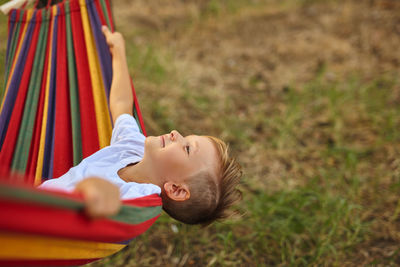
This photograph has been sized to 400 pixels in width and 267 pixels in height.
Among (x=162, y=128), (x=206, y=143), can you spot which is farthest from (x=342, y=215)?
(x=162, y=128)

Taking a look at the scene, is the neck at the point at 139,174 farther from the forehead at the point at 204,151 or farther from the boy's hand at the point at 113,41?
the boy's hand at the point at 113,41

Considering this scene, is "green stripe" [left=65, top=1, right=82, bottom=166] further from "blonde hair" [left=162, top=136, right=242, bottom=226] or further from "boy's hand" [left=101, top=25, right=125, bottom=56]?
"blonde hair" [left=162, top=136, right=242, bottom=226]

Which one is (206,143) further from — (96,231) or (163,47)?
(163,47)

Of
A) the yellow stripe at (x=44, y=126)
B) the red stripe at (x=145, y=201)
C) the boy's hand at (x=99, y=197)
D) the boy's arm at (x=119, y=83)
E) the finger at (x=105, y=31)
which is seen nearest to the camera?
the boy's hand at (x=99, y=197)

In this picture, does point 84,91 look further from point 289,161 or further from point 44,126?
point 289,161

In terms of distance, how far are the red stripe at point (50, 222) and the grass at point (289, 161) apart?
0.92 m

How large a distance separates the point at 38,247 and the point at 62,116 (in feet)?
2.55

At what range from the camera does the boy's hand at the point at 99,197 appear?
639 mm

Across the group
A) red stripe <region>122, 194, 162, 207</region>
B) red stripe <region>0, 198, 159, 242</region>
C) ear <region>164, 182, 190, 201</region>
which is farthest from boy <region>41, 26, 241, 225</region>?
red stripe <region>0, 198, 159, 242</region>

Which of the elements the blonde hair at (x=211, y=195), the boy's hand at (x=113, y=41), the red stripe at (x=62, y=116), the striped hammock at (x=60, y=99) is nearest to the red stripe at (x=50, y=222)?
the striped hammock at (x=60, y=99)

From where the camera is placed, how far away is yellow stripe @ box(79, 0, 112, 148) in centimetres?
131

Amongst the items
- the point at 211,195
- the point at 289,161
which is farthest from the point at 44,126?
the point at 289,161

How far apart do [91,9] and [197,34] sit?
6.18ft

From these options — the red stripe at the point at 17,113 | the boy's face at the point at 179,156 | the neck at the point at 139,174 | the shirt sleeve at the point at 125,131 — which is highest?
the red stripe at the point at 17,113
